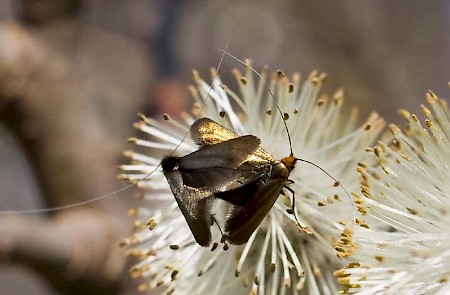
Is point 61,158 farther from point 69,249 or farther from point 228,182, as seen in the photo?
point 228,182

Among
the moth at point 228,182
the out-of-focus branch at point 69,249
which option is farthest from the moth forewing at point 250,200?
the out-of-focus branch at point 69,249

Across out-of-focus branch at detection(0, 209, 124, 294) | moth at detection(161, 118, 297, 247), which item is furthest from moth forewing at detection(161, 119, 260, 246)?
out-of-focus branch at detection(0, 209, 124, 294)

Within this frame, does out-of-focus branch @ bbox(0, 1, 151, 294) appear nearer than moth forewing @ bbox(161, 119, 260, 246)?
No

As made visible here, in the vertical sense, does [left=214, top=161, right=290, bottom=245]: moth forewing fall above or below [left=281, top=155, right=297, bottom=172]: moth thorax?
below

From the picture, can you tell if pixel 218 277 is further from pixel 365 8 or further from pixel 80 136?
pixel 365 8

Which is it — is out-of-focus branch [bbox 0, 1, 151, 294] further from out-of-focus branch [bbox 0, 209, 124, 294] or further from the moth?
the moth

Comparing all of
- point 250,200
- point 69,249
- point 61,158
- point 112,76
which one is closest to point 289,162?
point 250,200
